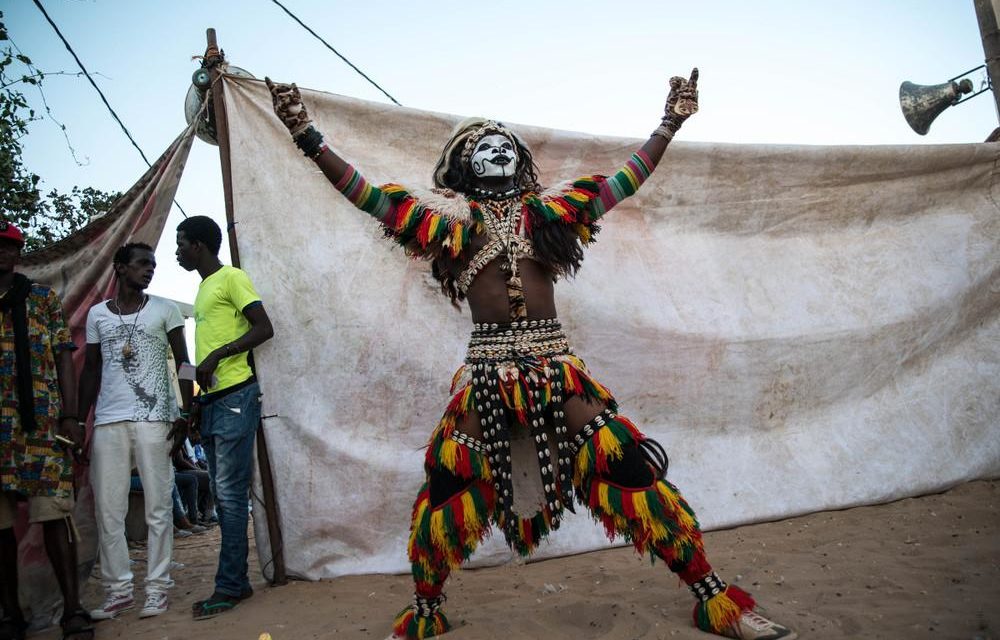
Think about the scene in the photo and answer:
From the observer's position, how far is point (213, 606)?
3.49 metres

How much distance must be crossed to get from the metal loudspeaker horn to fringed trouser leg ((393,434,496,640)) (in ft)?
18.4

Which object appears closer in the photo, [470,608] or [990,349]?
[470,608]

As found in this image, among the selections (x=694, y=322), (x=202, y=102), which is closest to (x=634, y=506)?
(x=694, y=322)

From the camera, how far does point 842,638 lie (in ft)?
8.22

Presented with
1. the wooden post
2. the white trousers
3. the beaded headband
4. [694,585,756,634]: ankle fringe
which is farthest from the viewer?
the wooden post

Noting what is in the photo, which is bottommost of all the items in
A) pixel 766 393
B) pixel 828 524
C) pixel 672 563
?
pixel 828 524

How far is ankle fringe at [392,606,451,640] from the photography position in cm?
279

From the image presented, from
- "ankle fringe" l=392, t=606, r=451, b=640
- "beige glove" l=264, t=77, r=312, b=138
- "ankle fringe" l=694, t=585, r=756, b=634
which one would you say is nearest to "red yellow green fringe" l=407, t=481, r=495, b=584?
"ankle fringe" l=392, t=606, r=451, b=640

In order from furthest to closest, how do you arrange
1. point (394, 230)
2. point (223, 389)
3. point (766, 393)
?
1. point (766, 393)
2. point (223, 389)
3. point (394, 230)

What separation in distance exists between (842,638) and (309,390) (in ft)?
9.07

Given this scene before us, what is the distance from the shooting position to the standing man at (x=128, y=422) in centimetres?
359

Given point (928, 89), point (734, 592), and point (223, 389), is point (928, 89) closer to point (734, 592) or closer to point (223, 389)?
point (734, 592)

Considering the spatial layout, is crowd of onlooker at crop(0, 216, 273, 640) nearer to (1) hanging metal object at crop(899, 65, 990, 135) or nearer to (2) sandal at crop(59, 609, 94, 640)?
(2) sandal at crop(59, 609, 94, 640)

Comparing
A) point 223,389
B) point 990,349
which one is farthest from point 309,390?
point 990,349
